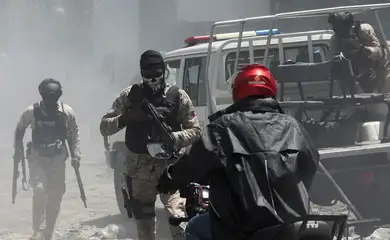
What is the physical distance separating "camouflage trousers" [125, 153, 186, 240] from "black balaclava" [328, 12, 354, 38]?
2371 millimetres

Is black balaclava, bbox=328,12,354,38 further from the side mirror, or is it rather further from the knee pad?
the knee pad

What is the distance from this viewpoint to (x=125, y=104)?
5.09 meters

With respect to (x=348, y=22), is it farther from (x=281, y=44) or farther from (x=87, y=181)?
(x=87, y=181)

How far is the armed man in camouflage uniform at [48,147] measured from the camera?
7.84m

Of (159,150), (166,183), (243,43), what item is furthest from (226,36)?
(166,183)

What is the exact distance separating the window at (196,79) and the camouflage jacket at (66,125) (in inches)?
49.6

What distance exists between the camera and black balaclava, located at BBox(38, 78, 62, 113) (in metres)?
7.75

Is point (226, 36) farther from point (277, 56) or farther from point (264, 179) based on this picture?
point (264, 179)

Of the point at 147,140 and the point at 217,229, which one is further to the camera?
the point at 147,140

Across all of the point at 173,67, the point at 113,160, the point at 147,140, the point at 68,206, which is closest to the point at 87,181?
the point at 68,206

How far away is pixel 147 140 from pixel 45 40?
32959 millimetres

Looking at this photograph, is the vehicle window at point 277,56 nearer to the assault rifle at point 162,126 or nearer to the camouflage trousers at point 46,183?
the camouflage trousers at point 46,183

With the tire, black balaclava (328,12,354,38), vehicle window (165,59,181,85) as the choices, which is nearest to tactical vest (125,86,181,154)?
black balaclava (328,12,354,38)

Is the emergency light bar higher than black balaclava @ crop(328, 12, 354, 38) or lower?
lower
